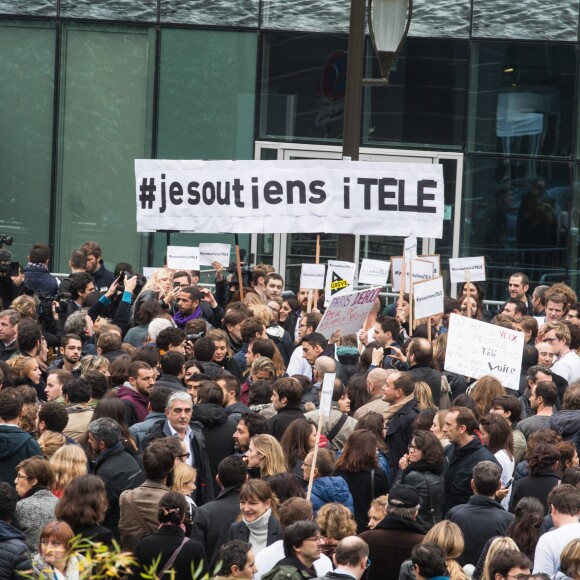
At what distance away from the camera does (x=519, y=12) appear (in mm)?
22125

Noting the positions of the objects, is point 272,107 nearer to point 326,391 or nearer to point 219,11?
point 219,11

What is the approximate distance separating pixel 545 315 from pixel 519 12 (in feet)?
26.4

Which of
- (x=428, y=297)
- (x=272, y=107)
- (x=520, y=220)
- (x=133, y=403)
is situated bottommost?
(x=133, y=403)

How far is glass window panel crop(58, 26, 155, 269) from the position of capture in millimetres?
22781

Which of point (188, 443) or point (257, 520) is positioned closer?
point (257, 520)

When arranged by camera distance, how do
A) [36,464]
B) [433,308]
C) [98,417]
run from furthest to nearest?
[433,308] → [98,417] → [36,464]

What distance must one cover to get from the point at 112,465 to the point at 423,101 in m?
13.9

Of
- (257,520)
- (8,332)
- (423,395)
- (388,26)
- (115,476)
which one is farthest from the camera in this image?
(388,26)

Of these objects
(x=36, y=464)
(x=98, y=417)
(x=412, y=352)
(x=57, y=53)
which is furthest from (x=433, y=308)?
(x=57, y=53)

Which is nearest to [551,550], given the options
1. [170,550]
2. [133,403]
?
[170,550]

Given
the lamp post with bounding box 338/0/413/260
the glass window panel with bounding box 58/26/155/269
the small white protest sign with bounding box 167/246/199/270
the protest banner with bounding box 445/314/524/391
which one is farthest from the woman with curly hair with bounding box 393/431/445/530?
the glass window panel with bounding box 58/26/155/269

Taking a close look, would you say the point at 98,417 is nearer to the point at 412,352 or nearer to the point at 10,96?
the point at 412,352

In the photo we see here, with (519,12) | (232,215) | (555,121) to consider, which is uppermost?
(519,12)

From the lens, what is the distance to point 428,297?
1421cm
